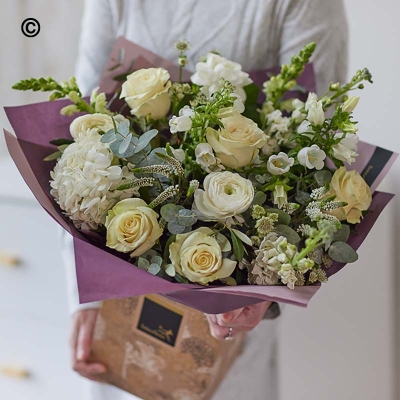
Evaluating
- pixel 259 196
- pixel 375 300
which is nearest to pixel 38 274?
pixel 375 300

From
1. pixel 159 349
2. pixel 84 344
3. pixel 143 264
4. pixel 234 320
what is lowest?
pixel 84 344

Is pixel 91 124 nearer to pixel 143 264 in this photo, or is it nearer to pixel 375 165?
pixel 143 264

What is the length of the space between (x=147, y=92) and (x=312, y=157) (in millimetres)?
246

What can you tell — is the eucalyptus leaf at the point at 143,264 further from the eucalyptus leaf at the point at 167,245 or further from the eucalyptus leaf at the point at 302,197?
the eucalyptus leaf at the point at 302,197

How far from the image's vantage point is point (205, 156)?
0.61 m

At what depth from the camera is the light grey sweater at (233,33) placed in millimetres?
928

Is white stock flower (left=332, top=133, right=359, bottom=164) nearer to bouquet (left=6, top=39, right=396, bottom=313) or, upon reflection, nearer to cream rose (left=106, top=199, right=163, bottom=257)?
bouquet (left=6, top=39, right=396, bottom=313)

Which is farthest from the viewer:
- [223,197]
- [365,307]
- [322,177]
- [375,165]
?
[365,307]

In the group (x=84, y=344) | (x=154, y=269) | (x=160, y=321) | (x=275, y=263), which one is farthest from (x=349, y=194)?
(x=84, y=344)

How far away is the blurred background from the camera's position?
4.06 feet

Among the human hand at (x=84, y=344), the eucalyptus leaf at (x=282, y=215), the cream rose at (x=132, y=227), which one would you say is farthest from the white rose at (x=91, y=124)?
the human hand at (x=84, y=344)

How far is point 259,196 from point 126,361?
1.57ft

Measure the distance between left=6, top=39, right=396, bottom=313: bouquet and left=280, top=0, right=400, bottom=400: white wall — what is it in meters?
0.58

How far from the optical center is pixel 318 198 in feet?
2.06
